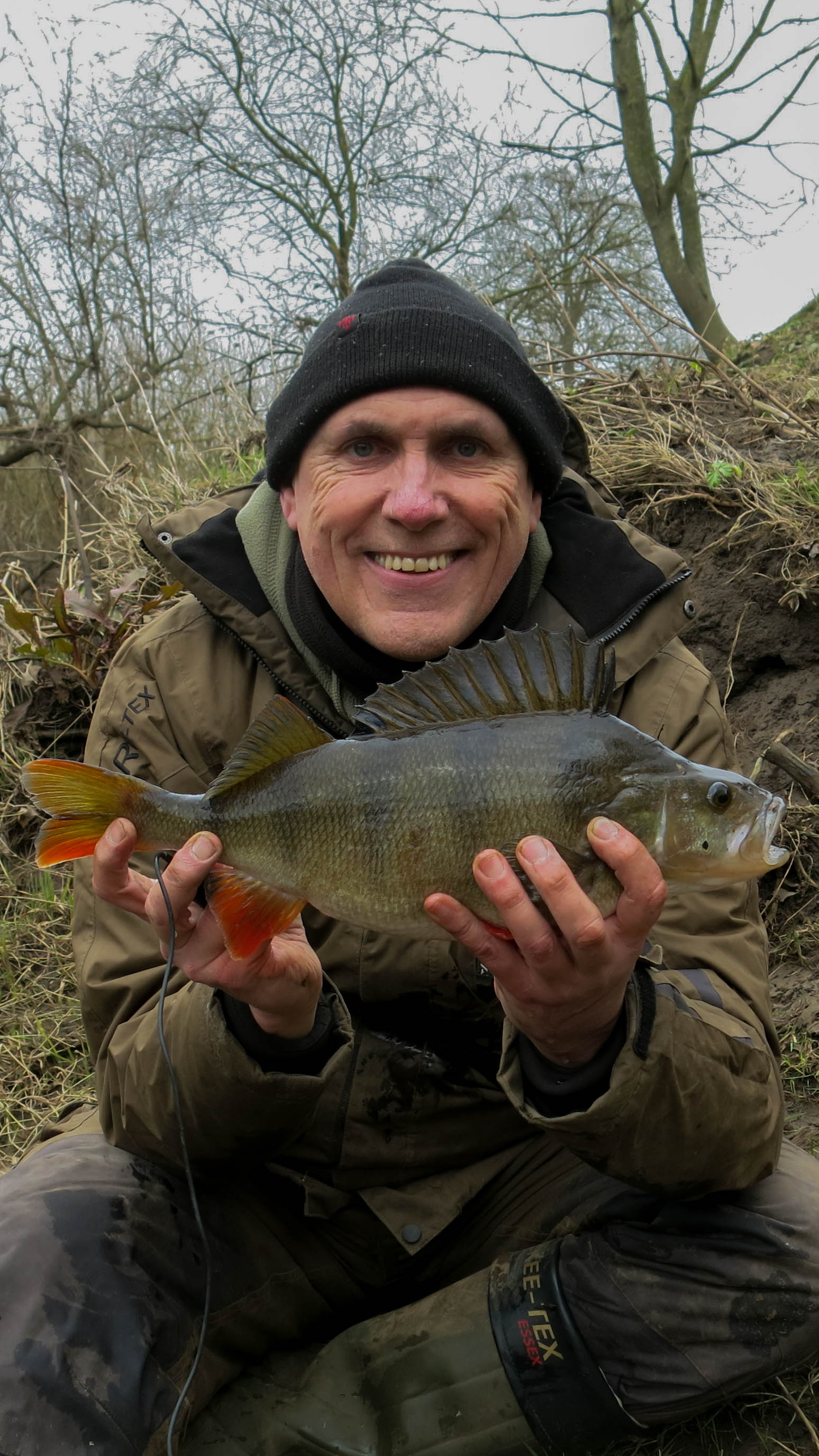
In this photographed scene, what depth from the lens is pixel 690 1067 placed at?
1948 mm

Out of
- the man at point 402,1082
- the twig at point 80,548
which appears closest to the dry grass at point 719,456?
the man at point 402,1082

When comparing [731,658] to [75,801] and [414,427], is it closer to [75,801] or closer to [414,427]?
[414,427]

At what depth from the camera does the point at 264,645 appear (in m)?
2.58

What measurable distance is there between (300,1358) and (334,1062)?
0.88 meters

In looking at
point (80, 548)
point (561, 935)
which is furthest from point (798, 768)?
point (80, 548)

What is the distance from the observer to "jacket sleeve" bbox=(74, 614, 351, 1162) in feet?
6.80

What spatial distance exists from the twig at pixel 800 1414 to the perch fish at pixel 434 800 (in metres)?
1.14

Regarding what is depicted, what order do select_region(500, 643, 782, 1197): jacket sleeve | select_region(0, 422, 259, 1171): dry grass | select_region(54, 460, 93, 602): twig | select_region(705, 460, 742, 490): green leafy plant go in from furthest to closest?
select_region(54, 460, 93, 602): twig < select_region(705, 460, 742, 490): green leafy plant < select_region(0, 422, 259, 1171): dry grass < select_region(500, 643, 782, 1197): jacket sleeve

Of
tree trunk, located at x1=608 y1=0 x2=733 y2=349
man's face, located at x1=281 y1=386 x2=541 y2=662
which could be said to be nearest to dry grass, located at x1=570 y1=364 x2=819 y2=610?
man's face, located at x1=281 y1=386 x2=541 y2=662

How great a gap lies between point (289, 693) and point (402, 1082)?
2.94 ft

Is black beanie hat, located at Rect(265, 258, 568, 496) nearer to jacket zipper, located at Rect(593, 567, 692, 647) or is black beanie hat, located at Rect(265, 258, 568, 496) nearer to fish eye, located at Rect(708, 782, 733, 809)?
jacket zipper, located at Rect(593, 567, 692, 647)

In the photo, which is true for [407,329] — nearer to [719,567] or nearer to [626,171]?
[719,567]

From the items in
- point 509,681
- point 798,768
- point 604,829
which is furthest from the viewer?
point 798,768

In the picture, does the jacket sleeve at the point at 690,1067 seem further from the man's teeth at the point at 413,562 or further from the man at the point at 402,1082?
the man's teeth at the point at 413,562
